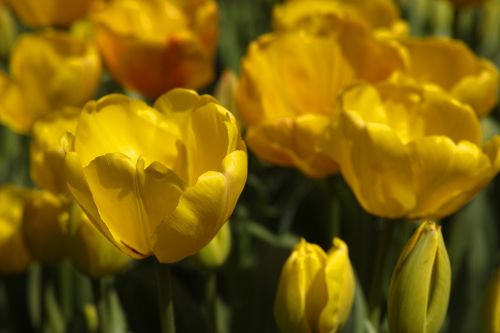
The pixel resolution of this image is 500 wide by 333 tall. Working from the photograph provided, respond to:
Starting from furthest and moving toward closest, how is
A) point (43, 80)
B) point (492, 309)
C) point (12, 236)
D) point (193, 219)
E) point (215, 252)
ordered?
point (43, 80) → point (12, 236) → point (215, 252) → point (492, 309) → point (193, 219)

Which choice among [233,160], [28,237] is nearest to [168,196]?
[233,160]

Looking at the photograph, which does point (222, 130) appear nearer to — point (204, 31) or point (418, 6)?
point (204, 31)

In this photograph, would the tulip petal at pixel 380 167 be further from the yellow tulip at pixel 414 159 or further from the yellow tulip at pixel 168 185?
the yellow tulip at pixel 168 185

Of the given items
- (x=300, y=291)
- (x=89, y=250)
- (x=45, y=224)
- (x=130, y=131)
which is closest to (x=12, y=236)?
(x=45, y=224)

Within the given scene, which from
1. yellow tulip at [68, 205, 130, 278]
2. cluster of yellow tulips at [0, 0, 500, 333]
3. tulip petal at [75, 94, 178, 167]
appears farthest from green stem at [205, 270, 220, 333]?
tulip petal at [75, 94, 178, 167]

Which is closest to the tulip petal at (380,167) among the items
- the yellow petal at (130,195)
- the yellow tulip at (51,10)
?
the yellow petal at (130,195)

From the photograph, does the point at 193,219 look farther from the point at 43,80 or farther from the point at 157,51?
the point at 43,80

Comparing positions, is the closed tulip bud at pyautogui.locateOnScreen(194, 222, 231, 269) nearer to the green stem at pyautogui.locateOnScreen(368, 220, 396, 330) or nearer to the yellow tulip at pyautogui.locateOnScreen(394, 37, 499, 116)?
the green stem at pyautogui.locateOnScreen(368, 220, 396, 330)
